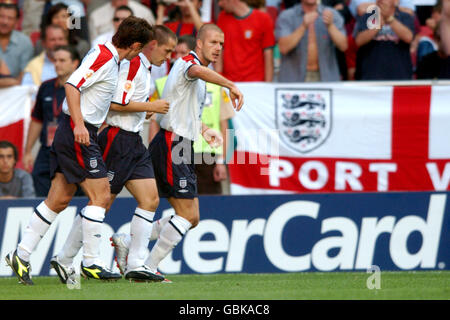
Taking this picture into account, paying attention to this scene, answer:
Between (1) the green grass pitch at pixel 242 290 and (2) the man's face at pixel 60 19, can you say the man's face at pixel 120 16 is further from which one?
(1) the green grass pitch at pixel 242 290

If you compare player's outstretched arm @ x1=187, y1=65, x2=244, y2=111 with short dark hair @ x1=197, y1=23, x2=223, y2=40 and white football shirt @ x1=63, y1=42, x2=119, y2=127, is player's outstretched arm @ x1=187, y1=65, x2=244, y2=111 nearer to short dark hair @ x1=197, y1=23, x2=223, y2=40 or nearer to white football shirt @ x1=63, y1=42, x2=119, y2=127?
short dark hair @ x1=197, y1=23, x2=223, y2=40

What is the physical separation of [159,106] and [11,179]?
3.88 metres

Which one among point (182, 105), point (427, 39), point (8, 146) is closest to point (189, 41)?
point (182, 105)

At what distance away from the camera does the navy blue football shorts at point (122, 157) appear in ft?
27.6

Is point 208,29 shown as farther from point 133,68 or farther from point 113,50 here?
point 113,50

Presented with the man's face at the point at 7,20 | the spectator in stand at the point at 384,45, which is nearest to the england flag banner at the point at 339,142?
the spectator in stand at the point at 384,45

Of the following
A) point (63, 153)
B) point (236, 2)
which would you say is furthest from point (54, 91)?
point (63, 153)

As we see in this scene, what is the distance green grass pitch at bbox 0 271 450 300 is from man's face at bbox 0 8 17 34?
15.6 feet

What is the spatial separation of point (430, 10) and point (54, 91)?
5.95 meters

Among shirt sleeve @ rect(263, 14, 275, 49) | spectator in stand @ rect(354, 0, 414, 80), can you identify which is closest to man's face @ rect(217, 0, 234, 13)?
shirt sleeve @ rect(263, 14, 275, 49)

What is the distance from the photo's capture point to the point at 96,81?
7781 millimetres

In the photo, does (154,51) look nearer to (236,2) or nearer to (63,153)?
(63,153)

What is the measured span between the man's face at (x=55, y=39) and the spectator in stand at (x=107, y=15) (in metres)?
0.90

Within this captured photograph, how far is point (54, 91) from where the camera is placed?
11375 mm
